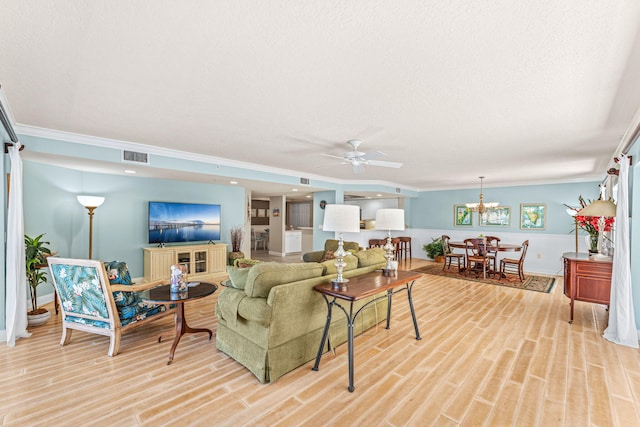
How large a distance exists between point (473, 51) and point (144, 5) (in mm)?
1820

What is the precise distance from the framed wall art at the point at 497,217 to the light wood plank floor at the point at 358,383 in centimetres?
485

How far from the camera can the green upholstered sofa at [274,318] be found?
227 centimetres

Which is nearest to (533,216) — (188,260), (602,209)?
(602,209)

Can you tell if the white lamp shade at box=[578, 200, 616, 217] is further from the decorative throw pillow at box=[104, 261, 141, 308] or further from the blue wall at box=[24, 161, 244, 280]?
the blue wall at box=[24, 161, 244, 280]

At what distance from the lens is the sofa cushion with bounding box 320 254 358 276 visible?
9.24 feet

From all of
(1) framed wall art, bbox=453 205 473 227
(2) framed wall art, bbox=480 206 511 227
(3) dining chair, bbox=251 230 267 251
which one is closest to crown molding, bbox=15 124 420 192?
(1) framed wall art, bbox=453 205 473 227

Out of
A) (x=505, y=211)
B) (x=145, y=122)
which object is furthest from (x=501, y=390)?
(x=505, y=211)

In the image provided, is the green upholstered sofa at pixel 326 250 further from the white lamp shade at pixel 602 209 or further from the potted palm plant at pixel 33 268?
the potted palm plant at pixel 33 268

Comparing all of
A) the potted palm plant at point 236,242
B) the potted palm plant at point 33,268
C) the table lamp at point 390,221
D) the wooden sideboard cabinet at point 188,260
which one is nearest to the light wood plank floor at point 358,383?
the potted palm plant at point 33,268

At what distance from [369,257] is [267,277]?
4.89ft

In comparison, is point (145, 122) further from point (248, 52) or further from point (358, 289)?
point (358, 289)

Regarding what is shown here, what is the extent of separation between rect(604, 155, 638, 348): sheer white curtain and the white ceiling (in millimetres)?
745

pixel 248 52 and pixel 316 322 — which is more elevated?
→ pixel 248 52

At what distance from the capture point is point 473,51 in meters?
1.73
